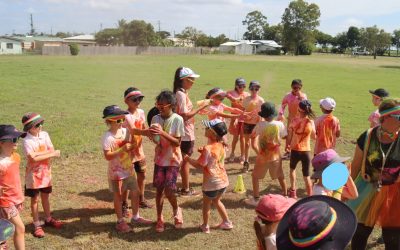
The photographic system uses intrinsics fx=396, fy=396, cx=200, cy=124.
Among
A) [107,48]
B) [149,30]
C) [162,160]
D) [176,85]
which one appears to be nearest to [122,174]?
[162,160]

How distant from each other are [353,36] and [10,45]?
93352 millimetres

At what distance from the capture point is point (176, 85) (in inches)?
246

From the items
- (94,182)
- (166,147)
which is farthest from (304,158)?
(94,182)

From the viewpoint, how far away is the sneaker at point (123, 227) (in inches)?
211

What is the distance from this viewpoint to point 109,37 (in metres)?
103

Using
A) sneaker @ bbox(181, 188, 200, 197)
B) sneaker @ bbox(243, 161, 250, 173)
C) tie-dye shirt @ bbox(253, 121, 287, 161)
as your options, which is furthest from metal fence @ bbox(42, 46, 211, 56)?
tie-dye shirt @ bbox(253, 121, 287, 161)

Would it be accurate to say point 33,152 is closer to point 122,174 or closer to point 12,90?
point 122,174

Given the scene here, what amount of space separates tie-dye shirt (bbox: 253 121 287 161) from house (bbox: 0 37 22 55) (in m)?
87.5

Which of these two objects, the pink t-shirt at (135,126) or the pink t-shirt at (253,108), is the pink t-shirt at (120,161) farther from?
the pink t-shirt at (253,108)

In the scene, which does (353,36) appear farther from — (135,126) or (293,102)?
(135,126)

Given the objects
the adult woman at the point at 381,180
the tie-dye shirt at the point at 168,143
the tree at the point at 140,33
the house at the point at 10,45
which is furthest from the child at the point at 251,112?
the tree at the point at 140,33

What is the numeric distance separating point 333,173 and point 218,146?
2683 millimetres

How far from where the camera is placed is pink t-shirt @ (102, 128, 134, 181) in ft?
16.9

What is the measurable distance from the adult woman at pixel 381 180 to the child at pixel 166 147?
7.55 feet
